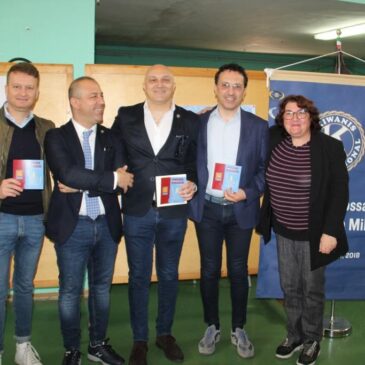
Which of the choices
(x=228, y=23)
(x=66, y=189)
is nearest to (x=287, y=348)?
(x=66, y=189)

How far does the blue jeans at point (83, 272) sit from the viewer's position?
254 centimetres

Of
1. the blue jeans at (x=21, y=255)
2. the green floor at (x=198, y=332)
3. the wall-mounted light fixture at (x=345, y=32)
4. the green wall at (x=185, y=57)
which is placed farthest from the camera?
the green wall at (x=185, y=57)

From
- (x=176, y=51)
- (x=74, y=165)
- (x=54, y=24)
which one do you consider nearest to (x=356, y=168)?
(x=74, y=165)

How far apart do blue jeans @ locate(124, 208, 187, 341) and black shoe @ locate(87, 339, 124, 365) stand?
164 millimetres

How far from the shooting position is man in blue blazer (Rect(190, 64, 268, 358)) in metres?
2.82

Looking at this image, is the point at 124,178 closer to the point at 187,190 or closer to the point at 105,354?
the point at 187,190

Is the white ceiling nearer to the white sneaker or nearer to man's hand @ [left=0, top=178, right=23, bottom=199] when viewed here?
man's hand @ [left=0, top=178, right=23, bottom=199]

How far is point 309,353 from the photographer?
9.68 feet

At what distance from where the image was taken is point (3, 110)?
2533 millimetres

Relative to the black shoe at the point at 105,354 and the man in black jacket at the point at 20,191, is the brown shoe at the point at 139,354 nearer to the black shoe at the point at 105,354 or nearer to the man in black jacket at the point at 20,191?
the black shoe at the point at 105,354

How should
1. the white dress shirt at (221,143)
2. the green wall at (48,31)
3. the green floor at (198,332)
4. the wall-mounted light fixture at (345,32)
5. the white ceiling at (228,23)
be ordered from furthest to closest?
the wall-mounted light fixture at (345,32) < the white ceiling at (228,23) < the green wall at (48,31) < the green floor at (198,332) < the white dress shirt at (221,143)

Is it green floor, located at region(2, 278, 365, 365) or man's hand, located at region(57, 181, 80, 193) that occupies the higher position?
man's hand, located at region(57, 181, 80, 193)

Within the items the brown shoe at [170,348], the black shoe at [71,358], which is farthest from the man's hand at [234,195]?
the black shoe at [71,358]

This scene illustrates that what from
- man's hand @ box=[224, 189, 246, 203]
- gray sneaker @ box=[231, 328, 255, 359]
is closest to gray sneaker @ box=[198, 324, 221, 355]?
gray sneaker @ box=[231, 328, 255, 359]
